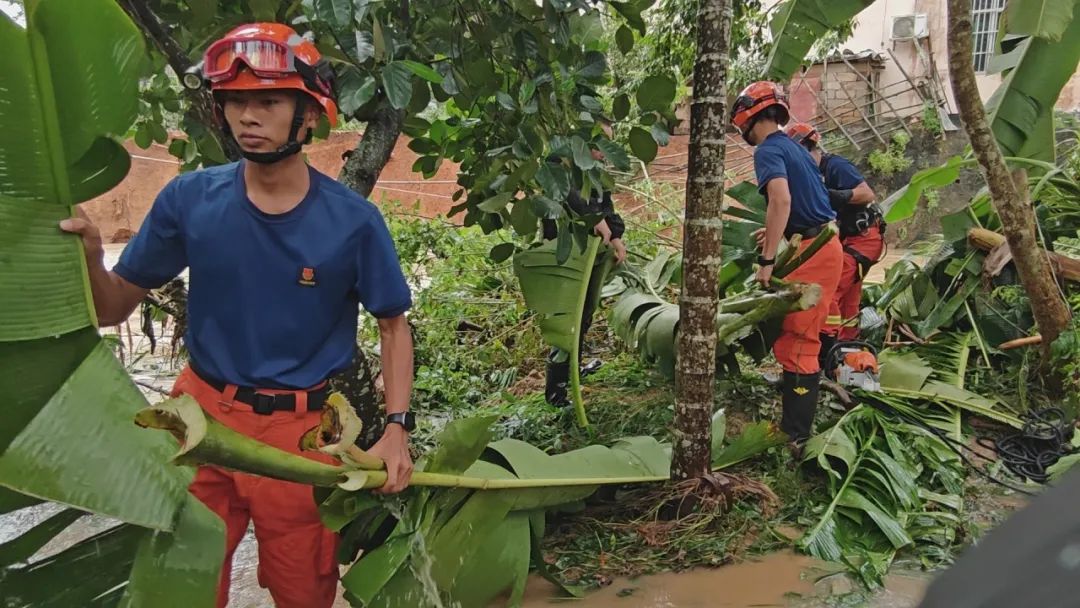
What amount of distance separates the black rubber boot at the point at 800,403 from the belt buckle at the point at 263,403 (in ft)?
9.40

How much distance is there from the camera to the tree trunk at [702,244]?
275 cm

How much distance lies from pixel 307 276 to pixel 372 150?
2.83 ft

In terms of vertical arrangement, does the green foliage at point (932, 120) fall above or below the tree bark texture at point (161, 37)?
above

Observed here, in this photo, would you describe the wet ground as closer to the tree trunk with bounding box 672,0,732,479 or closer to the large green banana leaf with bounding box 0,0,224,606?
the tree trunk with bounding box 672,0,732,479

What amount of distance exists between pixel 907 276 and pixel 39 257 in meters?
5.68

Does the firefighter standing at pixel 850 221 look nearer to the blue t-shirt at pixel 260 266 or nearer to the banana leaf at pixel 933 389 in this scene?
the banana leaf at pixel 933 389

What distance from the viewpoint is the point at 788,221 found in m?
4.23

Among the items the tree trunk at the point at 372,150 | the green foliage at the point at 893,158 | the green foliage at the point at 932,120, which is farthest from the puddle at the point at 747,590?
the green foliage at the point at 932,120

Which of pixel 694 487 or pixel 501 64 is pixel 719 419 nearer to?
pixel 694 487

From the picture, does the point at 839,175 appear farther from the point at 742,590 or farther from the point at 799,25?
the point at 742,590

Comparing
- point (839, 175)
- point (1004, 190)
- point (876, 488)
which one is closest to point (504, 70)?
point (876, 488)

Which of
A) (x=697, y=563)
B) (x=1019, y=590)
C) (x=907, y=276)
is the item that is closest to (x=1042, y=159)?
(x=907, y=276)

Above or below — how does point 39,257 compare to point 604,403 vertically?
above

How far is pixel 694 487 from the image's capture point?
122 inches
